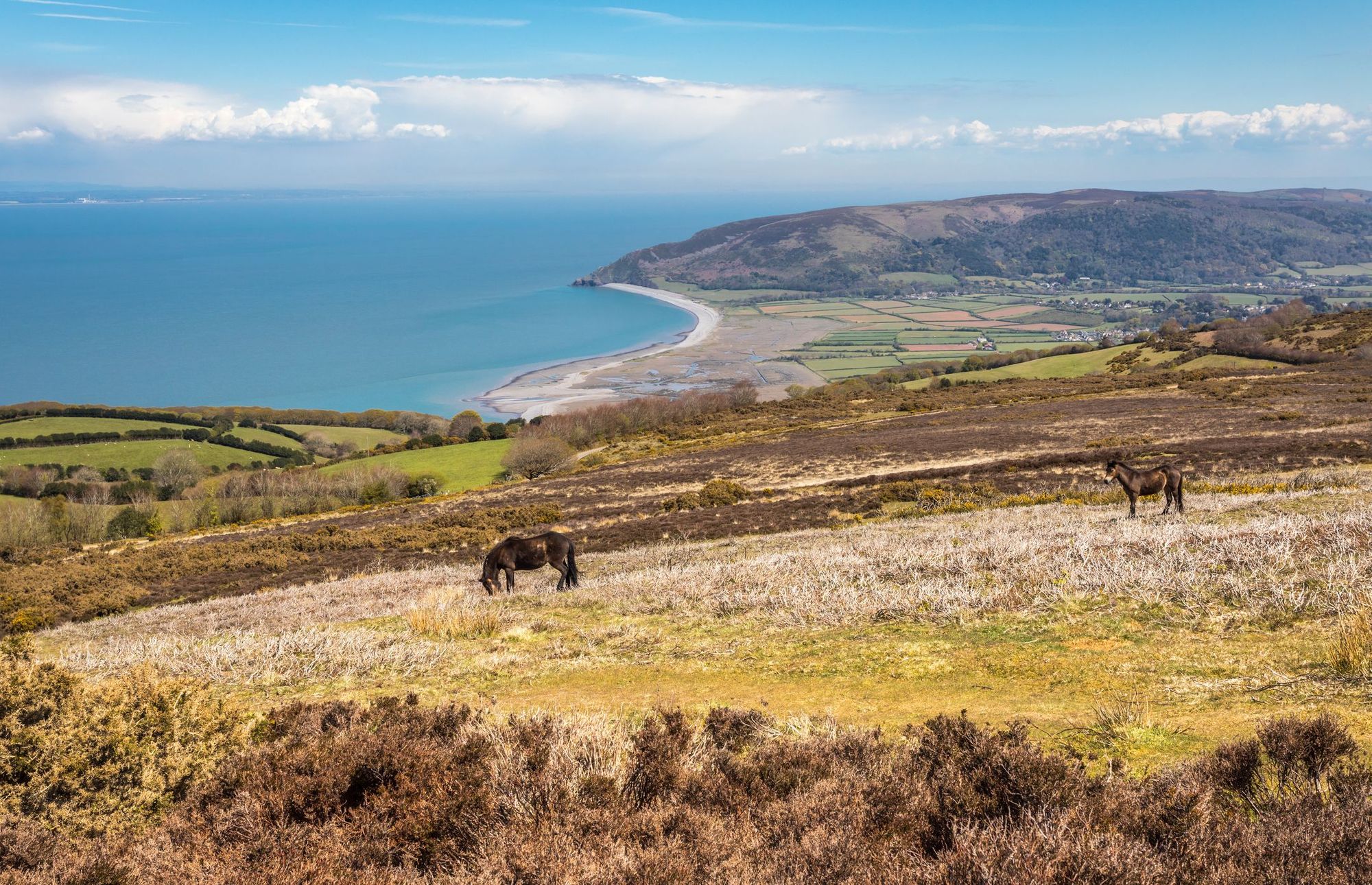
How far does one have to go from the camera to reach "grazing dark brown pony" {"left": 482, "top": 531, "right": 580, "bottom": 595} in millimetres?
16312

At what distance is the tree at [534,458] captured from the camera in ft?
198

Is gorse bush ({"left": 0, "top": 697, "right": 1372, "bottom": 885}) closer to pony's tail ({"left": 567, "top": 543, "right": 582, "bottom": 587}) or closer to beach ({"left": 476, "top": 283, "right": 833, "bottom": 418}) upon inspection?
pony's tail ({"left": 567, "top": 543, "right": 582, "bottom": 587})

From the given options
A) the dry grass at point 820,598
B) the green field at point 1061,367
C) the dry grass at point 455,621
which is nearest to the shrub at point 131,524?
the dry grass at point 820,598

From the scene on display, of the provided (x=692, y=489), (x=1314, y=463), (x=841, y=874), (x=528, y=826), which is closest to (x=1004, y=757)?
(x=841, y=874)

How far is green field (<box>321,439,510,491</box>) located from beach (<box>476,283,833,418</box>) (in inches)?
1250

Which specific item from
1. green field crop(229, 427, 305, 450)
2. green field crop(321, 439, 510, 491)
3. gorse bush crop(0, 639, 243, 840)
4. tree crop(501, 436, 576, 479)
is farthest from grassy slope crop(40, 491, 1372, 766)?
green field crop(229, 427, 305, 450)

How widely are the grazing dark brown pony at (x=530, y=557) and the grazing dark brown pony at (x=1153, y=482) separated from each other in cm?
1226

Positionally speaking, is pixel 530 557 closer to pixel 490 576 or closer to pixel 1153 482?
pixel 490 576

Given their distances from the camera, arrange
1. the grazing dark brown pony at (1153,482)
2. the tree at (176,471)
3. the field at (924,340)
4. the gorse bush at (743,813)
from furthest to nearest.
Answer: the field at (924,340) → the tree at (176,471) → the grazing dark brown pony at (1153,482) → the gorse bush at (743,813)

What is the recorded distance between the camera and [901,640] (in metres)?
9.59

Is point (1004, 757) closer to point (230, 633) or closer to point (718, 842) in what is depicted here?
point (718, 842)

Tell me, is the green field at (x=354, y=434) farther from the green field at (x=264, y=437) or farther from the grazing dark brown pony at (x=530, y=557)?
the grazing dark brown pony at (x=530, y=557)

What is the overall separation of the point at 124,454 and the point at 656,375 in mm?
73500

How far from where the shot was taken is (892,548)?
15.6m
